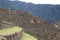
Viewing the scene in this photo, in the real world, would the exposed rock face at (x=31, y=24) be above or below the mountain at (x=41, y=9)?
below

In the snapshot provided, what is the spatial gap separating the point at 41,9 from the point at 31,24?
1.39ft

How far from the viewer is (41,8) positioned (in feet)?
11.0

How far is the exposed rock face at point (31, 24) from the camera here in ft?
9.38

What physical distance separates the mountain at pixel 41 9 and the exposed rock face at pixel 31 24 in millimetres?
→ 91

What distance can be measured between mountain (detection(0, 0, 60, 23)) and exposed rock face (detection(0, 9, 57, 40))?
3.6 inches

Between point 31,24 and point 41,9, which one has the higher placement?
point 41,9

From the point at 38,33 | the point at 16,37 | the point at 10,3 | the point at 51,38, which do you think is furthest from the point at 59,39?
the point at 10,3

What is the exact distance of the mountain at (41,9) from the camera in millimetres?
3321

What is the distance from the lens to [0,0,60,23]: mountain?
3321 mm

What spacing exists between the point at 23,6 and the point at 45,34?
0.78 metres

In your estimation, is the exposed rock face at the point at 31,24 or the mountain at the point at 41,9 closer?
the exposed rock face at the point at 31,24

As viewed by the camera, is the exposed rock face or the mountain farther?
the mountain

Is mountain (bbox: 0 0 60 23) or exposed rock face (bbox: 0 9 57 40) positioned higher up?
mountain (bbox: 0 0 60 23)

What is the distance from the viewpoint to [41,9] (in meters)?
3.35
